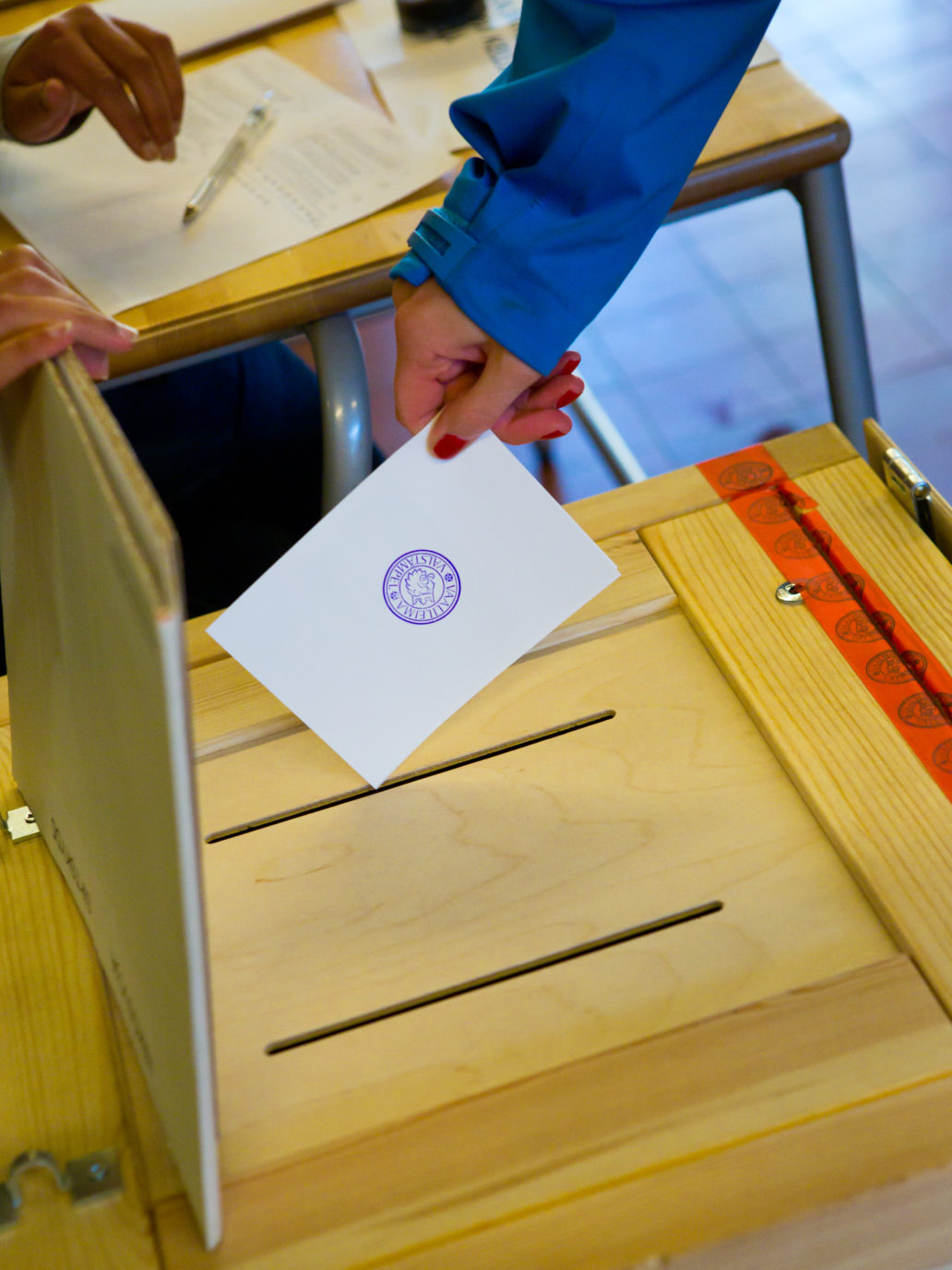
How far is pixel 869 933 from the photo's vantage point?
0.56 meters

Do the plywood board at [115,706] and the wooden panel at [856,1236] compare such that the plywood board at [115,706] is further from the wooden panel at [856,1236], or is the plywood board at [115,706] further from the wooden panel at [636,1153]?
the wooden panel at [856,1236]

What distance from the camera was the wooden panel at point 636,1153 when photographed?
1.58 feet

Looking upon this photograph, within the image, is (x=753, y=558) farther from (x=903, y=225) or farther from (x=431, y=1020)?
(x=903, y=225)

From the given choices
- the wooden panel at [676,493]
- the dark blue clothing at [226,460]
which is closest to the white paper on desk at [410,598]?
the wooden panel at [676,493]

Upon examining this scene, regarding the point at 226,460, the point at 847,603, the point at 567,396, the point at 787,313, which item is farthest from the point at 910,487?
the point at 787,313

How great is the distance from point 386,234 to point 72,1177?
2.75 feet

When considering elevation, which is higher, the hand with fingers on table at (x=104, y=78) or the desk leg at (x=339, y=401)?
the hand with fingers on table at (x=104, y=78)

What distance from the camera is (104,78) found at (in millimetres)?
1165

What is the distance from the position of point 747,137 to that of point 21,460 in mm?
815

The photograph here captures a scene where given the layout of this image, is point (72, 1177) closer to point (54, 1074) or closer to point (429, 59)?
point (54, 1074)

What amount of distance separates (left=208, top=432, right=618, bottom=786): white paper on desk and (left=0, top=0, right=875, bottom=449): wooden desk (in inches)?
16.3

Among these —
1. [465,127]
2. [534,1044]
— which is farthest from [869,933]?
[465,127]

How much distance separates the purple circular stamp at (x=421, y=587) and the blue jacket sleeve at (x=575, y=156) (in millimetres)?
195

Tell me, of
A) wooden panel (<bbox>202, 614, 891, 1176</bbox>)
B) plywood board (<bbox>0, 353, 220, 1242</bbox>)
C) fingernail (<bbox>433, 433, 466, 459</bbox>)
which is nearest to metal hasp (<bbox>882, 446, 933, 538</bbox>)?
wooden panel (<bbox>202, 614, 891, 1176</bbox>)
